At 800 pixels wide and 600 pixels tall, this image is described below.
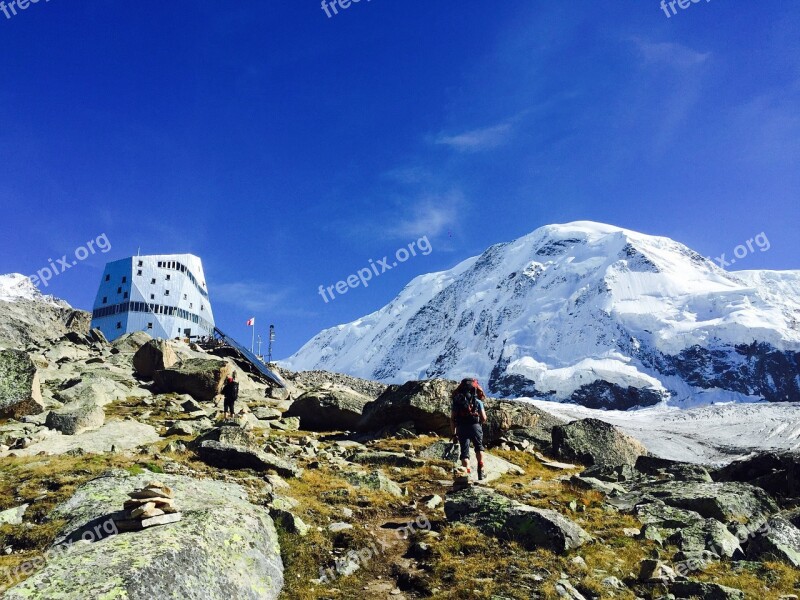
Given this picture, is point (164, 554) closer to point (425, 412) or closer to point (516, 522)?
point (516, 522)

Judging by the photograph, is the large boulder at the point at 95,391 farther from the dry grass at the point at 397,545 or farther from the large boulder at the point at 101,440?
the dry grass at the point at 397,545

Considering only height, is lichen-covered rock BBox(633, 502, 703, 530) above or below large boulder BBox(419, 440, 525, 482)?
below

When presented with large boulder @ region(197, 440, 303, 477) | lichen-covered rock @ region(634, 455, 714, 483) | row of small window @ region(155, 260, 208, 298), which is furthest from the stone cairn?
row of small window @ region(155, 260, 208, 298)

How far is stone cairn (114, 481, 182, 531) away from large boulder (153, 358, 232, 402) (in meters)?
24.8

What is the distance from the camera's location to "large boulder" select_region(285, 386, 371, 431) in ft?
89.1

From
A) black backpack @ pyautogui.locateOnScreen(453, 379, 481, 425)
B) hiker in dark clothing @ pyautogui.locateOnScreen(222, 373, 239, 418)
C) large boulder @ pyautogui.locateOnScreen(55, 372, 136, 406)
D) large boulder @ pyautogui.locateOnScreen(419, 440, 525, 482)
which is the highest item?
large boulder @ pyautogui.locateOnScreen(55, 372, 136, 406)

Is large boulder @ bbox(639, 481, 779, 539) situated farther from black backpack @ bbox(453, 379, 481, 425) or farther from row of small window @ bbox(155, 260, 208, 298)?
row of small window @ bbox(155, 260, 208, 298)

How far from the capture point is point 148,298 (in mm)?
84438

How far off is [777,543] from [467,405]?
25.3 ft

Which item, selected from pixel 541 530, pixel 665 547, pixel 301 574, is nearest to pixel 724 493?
pixel 665 547

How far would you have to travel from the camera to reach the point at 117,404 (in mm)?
28688

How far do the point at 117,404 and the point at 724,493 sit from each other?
26.1 meters

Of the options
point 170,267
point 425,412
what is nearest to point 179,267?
point 170,267

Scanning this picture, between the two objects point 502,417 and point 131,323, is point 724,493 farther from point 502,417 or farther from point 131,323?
point 131,323
